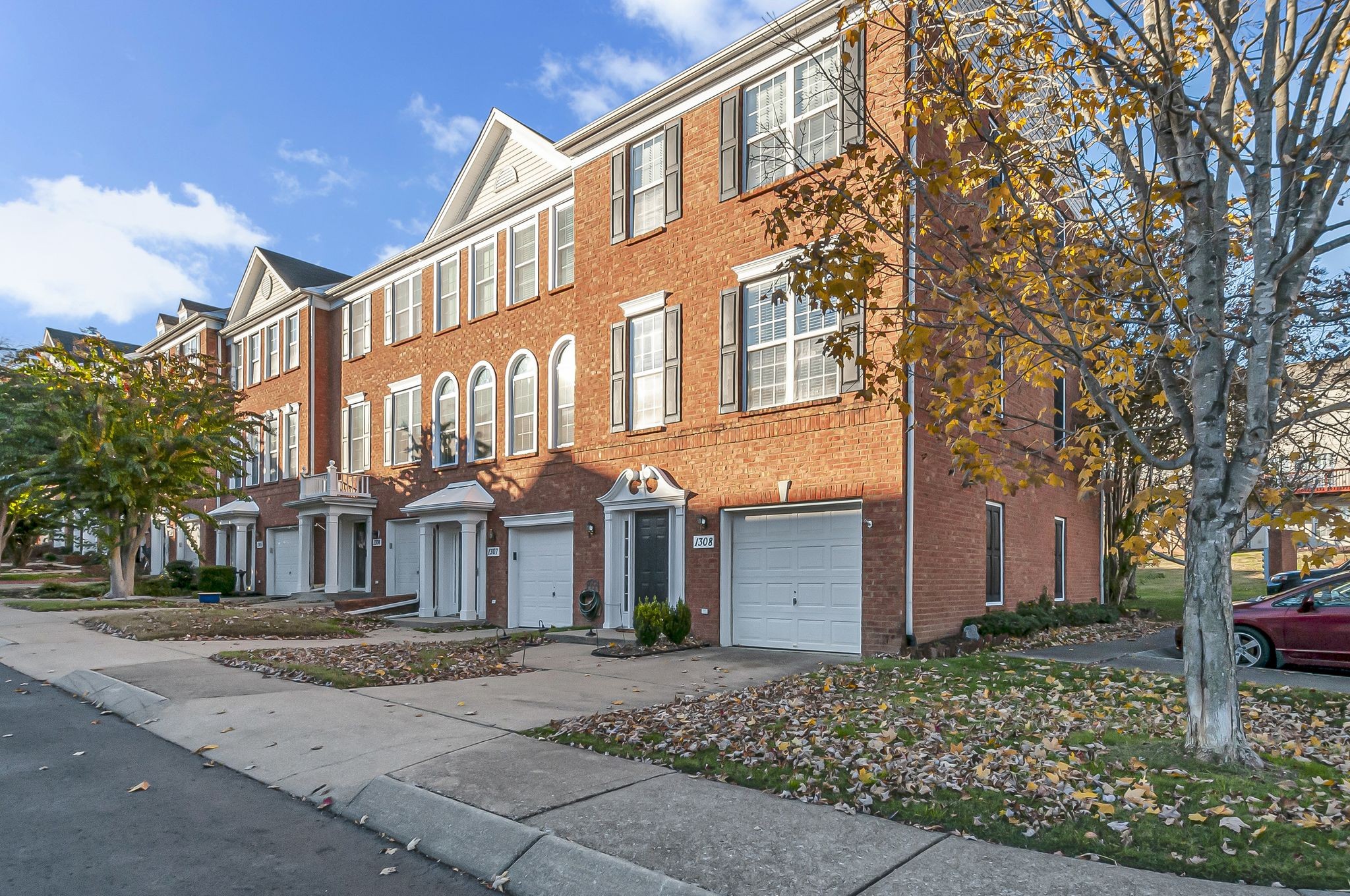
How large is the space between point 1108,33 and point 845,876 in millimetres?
6388

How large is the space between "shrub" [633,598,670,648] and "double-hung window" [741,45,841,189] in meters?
6.99

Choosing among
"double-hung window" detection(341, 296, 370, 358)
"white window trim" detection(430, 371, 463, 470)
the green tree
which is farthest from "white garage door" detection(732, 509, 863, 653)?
the green tree

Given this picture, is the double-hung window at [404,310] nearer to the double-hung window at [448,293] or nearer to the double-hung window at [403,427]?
the double-hung window at [448,293]

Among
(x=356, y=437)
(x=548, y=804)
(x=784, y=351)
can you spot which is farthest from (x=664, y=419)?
(x=356, y=437)

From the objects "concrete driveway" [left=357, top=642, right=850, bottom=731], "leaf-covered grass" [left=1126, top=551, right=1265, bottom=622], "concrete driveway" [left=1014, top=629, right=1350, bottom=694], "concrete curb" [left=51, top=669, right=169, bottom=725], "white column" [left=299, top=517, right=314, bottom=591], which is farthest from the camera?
"white column" [left=299, top=517, right=314, bottom=591]

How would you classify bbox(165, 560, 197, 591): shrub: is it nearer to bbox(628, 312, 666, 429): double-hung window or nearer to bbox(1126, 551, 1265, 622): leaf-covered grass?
bbox(628, 312, 666, 429): double-hung window

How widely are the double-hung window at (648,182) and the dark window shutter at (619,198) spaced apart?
0.13 metres

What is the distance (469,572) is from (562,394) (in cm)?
494

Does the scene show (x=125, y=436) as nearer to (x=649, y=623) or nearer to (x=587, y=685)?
(x=649, y=623)

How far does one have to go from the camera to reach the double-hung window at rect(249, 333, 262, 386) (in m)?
32.0

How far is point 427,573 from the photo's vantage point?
2247cm

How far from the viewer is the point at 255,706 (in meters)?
9.19

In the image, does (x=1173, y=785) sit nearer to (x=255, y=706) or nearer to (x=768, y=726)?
(x=768, y=726)

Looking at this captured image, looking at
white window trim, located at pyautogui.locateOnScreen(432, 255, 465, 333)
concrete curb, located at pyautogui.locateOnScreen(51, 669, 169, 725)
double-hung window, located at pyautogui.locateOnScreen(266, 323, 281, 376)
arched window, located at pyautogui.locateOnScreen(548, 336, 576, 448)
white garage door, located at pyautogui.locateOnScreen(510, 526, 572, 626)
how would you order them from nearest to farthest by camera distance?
concrete curb, located at pyautogui.locateOnScreen(51, 669, 169, 725)
white garage door, located at pyautogui.locateOnScreen(510, 526, 572, 626)
arched window, located at pyautogui.locateOnScreen(548, 336, 576, 448)
white window trim, located at pyautogui.locateOnScreen(432, 255, 465, 333)
double-hung window, located at pyautogui.locateOnScreen(266, 323, 281, 376)
